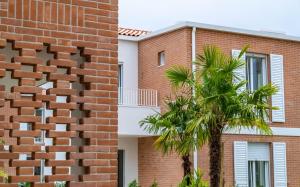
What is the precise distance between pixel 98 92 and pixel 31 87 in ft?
2.38

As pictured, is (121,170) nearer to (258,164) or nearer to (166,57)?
(166,57)

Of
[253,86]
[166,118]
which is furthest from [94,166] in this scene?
[253,86]

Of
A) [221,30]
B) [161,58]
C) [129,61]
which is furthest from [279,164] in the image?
[129,61]

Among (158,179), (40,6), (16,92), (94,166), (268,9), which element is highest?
(268,9)

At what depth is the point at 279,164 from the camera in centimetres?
2392

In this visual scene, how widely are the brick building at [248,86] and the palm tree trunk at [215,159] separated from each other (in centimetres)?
705

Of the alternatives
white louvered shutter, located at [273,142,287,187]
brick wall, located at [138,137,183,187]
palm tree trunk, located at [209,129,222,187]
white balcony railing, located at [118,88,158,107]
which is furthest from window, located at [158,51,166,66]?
palm tree trunk, located at [209,129,222,187]

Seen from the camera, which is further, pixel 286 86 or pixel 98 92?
pixel 286 86

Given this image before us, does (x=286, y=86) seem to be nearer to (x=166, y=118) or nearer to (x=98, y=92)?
(x=166, y=118)

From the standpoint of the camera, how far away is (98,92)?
21.6 feet

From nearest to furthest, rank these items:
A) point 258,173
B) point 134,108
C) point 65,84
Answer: point 65,84, point 134,108, point 258,173

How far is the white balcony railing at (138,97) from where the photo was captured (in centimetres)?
2318

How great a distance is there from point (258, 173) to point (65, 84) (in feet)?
60.0

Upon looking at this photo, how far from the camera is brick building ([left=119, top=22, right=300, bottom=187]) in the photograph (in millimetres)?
22703
